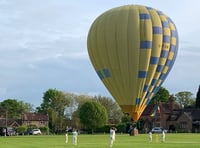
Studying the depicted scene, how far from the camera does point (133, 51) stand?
142 ft

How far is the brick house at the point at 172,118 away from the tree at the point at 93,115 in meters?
17.4

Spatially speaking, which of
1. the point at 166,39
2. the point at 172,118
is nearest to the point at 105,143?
the point at 166,39

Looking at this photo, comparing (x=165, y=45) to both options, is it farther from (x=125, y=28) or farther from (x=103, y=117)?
(x=103, y=117)

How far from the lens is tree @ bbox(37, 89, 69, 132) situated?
13451cm

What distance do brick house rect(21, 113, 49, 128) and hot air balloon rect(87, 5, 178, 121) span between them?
104 metres

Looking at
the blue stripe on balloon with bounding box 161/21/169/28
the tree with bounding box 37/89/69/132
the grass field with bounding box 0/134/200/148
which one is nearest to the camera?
the grass field with bounding box 0/134/200/148

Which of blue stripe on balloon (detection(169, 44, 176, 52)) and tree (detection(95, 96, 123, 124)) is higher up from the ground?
blue stripe on balloon (detection(169, 44, 176, 52))

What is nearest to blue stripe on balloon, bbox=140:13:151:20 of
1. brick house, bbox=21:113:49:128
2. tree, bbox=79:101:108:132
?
tree, bbox=79:101:108:132

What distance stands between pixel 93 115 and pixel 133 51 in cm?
6728

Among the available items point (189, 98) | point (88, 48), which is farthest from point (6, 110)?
point (88, 48)

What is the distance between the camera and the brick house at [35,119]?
150 m

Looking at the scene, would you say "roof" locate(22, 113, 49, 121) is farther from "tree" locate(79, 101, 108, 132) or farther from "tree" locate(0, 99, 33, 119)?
"tree" locate(79, 101, 108, 132)

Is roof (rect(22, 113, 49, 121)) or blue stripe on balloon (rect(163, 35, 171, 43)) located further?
roof (rect(22, 113, 49, 121))

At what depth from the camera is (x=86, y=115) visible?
361 feet
